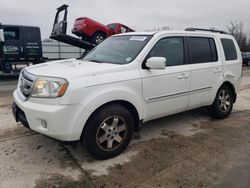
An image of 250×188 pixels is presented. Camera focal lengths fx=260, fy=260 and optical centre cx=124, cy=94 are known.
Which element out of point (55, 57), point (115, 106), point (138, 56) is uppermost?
point (138, 56)

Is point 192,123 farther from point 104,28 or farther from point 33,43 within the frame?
point 33,43

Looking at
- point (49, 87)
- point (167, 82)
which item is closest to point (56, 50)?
point (167, 82)

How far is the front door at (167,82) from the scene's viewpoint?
380cm

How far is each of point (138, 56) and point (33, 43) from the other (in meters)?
9.93

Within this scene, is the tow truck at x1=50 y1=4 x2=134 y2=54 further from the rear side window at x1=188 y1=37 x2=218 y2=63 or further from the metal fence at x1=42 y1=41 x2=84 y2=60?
the rear side window at x1=188 y1=37 x2=218 y2=63

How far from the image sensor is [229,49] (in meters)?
5.37

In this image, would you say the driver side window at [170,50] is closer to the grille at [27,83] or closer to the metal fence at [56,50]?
the grille at [27,83]

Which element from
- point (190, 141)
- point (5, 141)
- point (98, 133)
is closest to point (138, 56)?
point (98, 133)

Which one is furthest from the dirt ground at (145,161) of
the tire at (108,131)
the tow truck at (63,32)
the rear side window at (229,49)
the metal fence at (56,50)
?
the metal fence at (56,50)

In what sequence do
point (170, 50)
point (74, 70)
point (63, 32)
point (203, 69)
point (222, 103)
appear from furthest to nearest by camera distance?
point (63, 32)
point (222, 103)
point (203, 69)
point (170, 50)
point (74, 70)

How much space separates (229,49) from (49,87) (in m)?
3.91

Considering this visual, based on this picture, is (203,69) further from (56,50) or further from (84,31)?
(56,50)

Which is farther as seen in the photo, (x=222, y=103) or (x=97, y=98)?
(x=222, y=103)

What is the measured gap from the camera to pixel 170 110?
421cm
